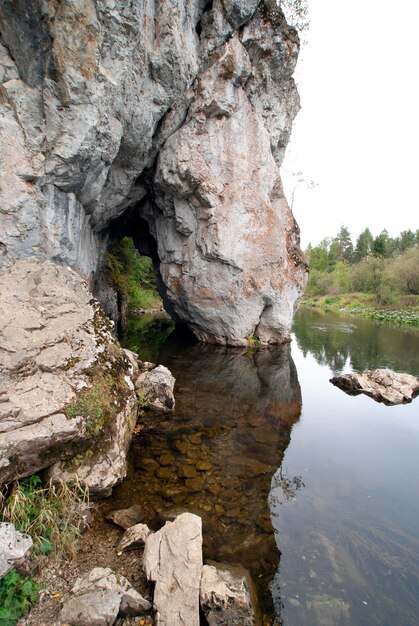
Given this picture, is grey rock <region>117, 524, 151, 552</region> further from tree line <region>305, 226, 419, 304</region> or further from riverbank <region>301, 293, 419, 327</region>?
tree line <region>305, 226, 419, 304</region>

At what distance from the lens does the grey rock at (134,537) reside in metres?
4.20

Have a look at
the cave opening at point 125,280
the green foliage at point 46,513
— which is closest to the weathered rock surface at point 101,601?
the green foliage at point 46,513

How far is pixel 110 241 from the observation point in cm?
1908

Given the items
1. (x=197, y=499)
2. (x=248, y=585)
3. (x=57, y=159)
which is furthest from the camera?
(x=57, y=159)

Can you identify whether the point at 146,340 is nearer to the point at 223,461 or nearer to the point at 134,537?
the point at 223,461

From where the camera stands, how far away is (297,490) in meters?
6.30

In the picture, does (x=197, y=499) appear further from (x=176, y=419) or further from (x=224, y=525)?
(x=176, y=419)

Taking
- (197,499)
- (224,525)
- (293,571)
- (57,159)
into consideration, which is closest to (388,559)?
(293,571)

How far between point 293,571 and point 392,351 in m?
18.9

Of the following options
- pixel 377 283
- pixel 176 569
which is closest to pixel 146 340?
pixel 176 569

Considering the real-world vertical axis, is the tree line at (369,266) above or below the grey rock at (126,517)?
above

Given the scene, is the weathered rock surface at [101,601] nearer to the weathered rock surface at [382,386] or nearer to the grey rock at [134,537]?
the grey rock at [134,537]

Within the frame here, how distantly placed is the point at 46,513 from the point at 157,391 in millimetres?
4960

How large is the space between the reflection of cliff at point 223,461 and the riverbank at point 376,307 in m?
31.0
